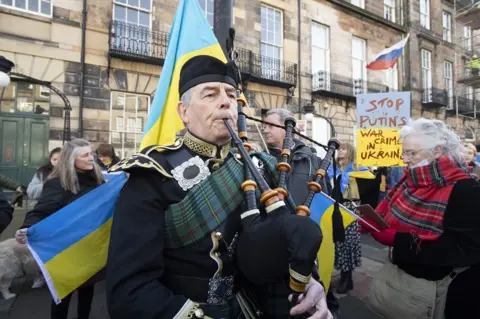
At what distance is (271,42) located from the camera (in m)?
13.6

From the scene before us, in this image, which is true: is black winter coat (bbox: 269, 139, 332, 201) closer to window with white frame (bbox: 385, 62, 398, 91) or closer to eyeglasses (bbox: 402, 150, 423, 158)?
eyeglasses (bbox: 402, 150, 423, 158)

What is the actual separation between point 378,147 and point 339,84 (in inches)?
426

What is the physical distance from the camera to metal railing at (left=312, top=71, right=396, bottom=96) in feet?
48.7

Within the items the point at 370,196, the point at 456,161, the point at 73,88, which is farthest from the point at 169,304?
the point at 73,88

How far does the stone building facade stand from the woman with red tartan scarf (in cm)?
856

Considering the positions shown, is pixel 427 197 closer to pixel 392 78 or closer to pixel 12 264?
pixel 12 264

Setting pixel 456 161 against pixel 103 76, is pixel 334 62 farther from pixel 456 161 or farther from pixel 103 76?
pixel 456 161

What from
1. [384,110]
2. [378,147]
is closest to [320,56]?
[384,110]

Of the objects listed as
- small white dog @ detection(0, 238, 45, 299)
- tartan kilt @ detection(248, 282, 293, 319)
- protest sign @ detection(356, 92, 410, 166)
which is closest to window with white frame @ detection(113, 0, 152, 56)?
small white dog @ detection(0, 238, 45, 299)

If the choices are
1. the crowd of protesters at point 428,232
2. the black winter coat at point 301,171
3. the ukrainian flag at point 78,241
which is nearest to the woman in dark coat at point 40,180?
the crowd of protesters at point 428,232

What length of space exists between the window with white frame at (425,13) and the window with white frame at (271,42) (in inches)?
440

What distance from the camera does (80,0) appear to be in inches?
370

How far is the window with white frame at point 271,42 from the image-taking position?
521 inches

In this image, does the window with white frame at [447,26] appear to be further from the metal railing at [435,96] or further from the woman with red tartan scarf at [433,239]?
the woman with red tartan scarf at [433,239]
